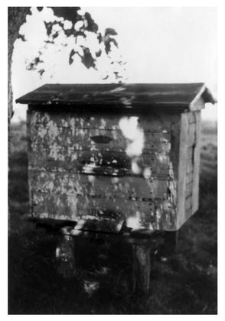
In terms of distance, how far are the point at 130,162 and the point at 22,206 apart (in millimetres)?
2909

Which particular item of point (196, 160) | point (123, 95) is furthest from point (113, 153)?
point (196, 160)

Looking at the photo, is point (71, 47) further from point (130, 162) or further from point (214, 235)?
point (214, 235)

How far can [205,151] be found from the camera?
6.92m

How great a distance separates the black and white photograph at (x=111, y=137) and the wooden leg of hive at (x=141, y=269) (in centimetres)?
2

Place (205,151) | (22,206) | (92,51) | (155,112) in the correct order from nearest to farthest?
(155,112) < (92,51) < (205,151) < (22,206)

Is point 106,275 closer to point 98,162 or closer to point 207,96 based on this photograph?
point 98,162

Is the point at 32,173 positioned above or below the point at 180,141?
below

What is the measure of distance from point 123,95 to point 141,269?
2.33 meters

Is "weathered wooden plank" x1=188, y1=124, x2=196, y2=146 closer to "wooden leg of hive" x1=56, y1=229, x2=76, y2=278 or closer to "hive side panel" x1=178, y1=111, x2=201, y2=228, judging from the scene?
"hive side panel" x1=178, y1=111, x2=201, y2=228

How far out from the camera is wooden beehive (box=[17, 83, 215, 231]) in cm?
527

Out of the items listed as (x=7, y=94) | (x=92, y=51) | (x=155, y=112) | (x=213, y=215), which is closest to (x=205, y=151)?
(x=213, y=215)

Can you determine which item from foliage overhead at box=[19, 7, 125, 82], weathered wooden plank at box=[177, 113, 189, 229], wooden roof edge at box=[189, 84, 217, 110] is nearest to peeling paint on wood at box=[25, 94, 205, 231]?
weathered wooden plank at box=[177, 113, 189, 229]

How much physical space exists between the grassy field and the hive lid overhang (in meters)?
Result: 0.83

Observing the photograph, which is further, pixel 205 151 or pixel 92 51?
pixel 205 151
